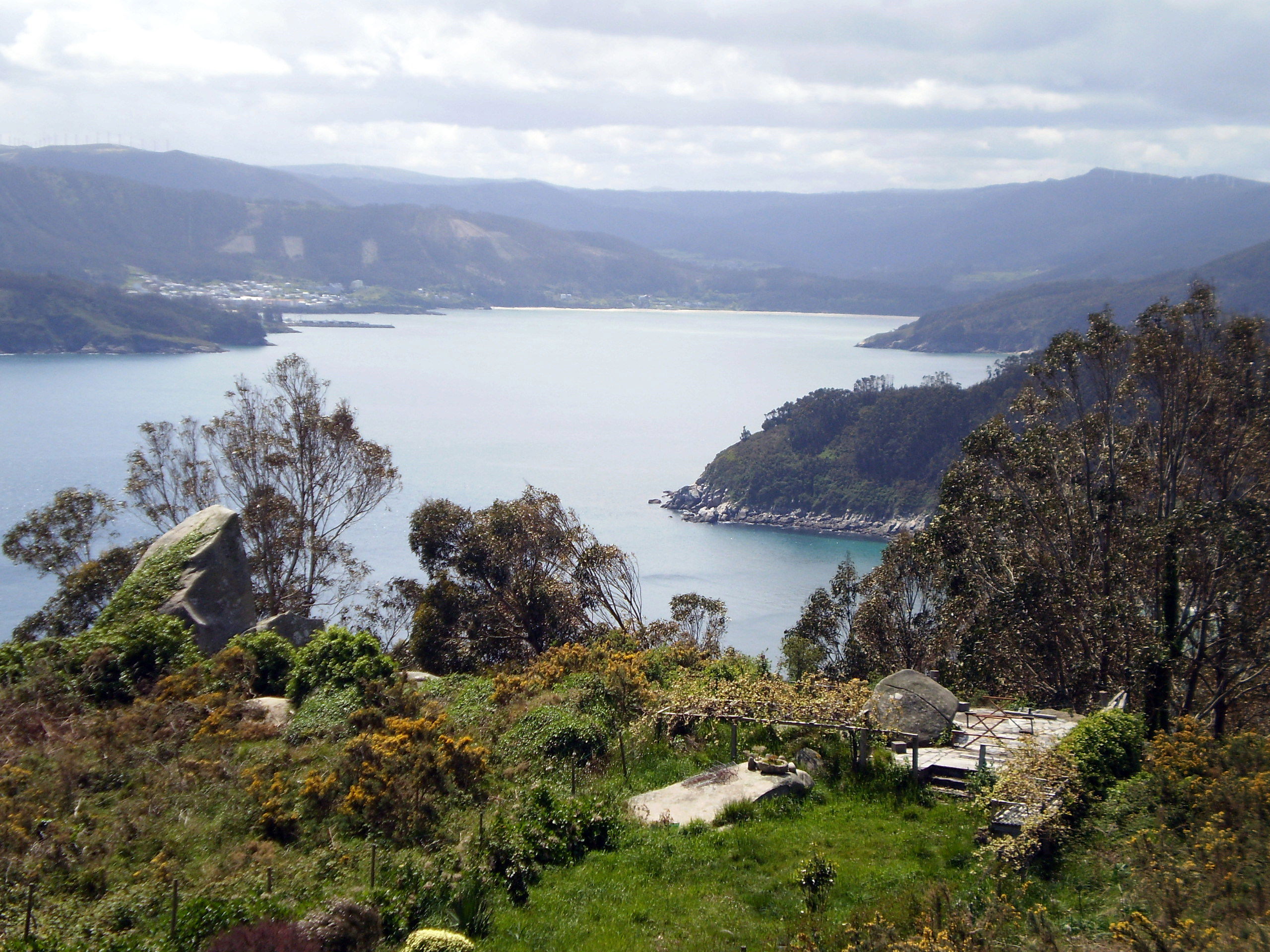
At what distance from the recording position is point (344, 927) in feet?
22.1

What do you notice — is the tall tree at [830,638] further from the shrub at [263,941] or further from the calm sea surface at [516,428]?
the calm sea surface at [516,428]

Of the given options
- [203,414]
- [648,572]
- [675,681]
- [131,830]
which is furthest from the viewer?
[203,414]

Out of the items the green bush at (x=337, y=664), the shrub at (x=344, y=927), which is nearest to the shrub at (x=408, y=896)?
the shrub at (x=344, y=927)

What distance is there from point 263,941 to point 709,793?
191 inches

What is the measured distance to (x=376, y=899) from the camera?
7.15 m

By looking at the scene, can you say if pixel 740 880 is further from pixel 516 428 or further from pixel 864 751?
pixel 516 428

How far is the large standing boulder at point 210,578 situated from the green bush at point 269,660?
52.4 inches

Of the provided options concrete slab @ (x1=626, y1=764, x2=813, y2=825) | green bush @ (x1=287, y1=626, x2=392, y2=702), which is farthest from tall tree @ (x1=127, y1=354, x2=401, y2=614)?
concrete slab @ (x1=626, y1=764, x2=813, y2=825)

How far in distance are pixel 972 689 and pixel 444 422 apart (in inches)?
3542

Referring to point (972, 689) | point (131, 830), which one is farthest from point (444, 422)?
point (131, 830)

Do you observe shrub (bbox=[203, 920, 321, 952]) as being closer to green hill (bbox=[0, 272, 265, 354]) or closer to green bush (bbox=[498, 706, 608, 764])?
green bush (bbox=[498, 706, 608, 764])

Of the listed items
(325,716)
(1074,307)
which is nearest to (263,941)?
(325,716)

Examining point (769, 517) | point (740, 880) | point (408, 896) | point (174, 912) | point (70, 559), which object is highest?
point (174, 912)

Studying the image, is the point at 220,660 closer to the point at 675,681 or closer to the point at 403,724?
the point at 403,724
